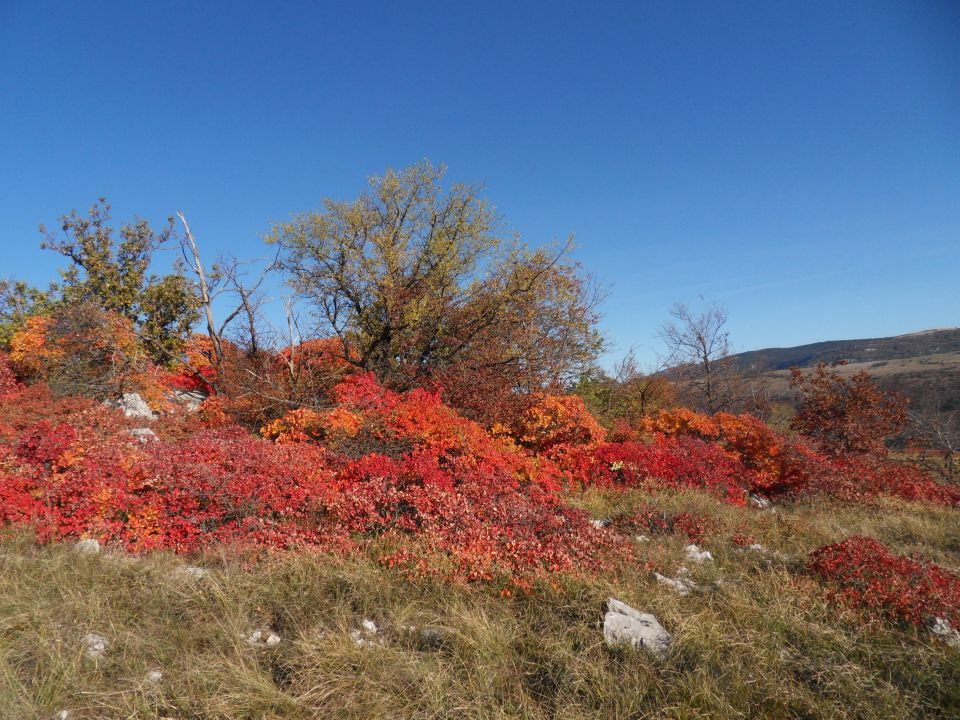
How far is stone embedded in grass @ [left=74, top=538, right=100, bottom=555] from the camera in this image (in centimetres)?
496

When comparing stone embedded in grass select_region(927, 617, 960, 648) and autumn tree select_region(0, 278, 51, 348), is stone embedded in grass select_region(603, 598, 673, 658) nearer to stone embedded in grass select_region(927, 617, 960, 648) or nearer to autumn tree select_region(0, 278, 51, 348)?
stone embedded in grass select_region(927, 617, 960, 648)

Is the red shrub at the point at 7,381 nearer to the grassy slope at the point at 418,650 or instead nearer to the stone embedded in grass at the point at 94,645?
the grassy slope at the point at 418,650

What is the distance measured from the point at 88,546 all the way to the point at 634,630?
5.62 m

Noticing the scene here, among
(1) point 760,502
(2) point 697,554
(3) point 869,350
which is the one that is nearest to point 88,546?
(2) point 697,554

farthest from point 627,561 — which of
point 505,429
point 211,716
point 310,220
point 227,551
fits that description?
point 310,220

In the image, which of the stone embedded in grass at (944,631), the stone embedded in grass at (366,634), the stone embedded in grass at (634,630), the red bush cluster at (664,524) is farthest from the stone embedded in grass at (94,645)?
the stone embedded in grass at (944,631)

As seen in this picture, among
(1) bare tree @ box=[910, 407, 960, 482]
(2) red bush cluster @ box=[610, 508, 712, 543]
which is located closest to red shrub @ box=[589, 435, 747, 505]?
(2) red bush cluster @ box=[610, 508, 712, 543]

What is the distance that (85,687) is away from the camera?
9.84 ft

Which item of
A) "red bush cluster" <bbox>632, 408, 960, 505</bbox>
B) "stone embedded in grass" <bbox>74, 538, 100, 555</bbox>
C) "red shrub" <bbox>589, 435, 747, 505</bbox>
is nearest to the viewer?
"stone embedded in grass" <bbox>74, 538, 100, 555</bbox>

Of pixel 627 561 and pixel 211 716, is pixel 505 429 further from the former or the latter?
pixel 211 716

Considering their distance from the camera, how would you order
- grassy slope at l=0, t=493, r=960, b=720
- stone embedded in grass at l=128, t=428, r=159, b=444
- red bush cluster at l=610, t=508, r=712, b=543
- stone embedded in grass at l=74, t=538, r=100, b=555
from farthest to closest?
stone embedded in grass at l=128, t=428, r=159, b=444 < red bush cluster at l=610, t=508, r=712, b=543 < stone embedded in grass at l=74, t=538, r=100, b=555 < grassy slope at l=0, t=493, r=960, b=720

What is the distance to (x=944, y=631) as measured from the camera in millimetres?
3566

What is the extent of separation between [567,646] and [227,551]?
12.2 ft

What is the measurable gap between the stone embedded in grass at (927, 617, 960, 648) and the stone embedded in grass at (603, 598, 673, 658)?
78.5 inches
